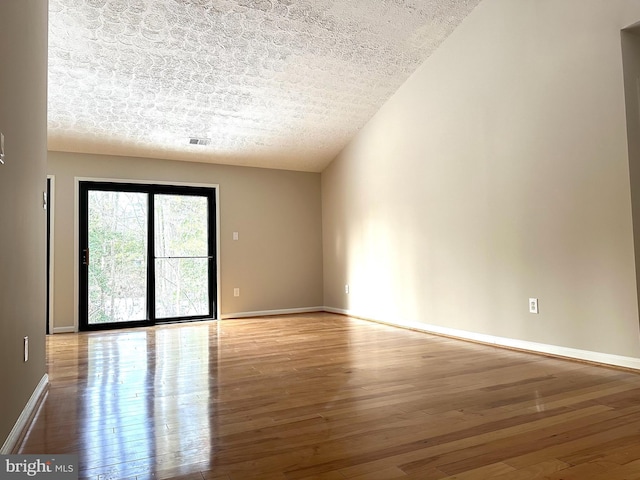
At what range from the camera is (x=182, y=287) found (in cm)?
596

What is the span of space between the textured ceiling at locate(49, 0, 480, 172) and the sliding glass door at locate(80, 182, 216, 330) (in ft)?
1.83

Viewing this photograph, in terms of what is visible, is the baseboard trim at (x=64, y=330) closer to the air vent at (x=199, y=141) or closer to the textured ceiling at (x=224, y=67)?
the textured ceiling at (x=224, y=67)

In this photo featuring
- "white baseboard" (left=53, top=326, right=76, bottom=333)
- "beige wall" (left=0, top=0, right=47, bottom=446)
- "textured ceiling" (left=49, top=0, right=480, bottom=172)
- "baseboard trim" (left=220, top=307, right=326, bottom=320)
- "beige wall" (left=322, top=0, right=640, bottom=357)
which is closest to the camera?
"beige wall" (left=0, top=0, right=47, bottom=446)

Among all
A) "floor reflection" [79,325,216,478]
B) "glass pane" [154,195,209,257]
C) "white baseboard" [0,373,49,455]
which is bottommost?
"floor reflection" [79,325,216,478]

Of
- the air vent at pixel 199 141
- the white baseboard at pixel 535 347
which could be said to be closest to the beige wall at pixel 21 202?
the air vent at pixel 199 141

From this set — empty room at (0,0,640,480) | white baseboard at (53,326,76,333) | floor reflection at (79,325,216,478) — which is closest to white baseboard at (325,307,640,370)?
empty room at (0,0,640,480)

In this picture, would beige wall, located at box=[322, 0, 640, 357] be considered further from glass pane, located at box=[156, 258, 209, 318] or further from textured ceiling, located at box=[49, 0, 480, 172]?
glass pane, located at box=[156, 258, 209, 318]

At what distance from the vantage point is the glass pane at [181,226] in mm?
5863

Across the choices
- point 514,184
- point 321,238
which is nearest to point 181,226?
point 321,238

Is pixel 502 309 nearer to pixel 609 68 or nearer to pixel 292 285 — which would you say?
pixel 609 68

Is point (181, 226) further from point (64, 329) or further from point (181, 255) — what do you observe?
point (64, 329)

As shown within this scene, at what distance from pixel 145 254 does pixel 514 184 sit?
435cm

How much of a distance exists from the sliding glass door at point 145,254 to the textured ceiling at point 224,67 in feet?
1.83

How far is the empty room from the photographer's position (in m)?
1.84
